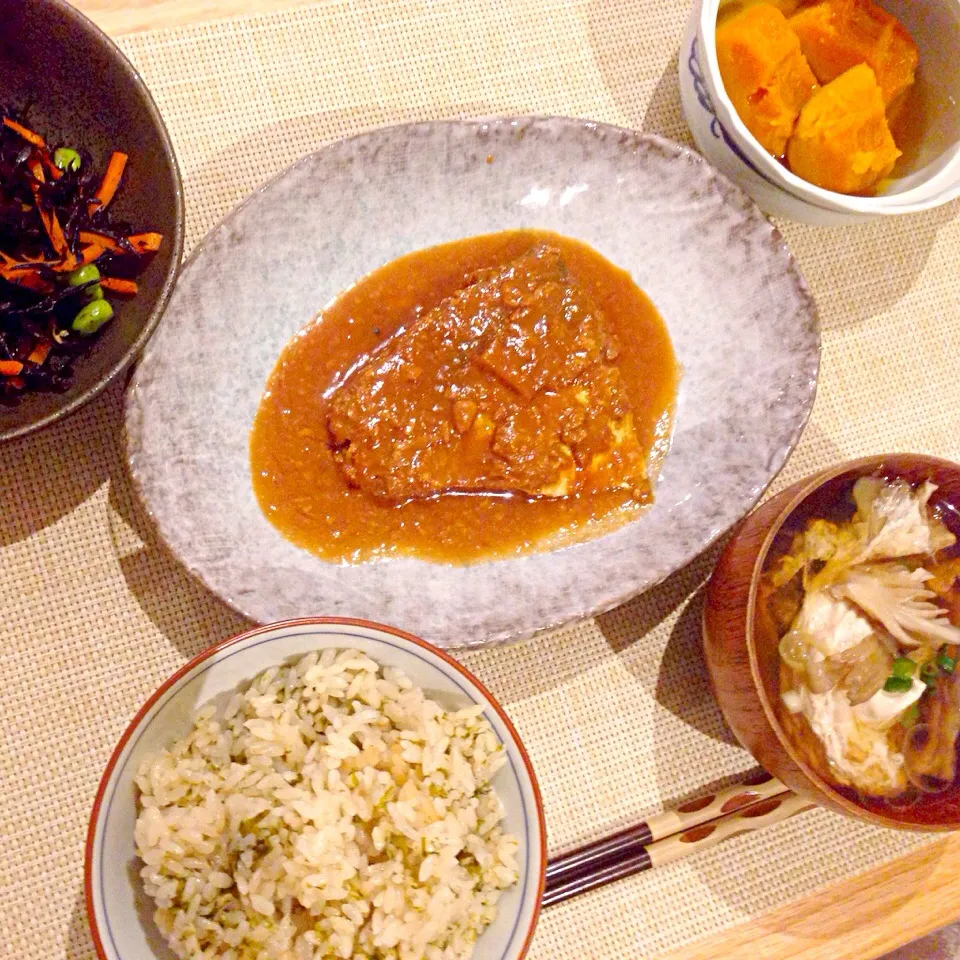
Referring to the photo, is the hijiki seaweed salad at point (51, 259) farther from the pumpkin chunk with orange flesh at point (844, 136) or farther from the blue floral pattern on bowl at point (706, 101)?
the pumpkin chunk with orange flesh at point (844, 136)

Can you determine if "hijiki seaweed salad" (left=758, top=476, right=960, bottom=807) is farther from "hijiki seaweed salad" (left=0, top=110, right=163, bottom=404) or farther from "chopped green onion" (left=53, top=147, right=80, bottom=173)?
"chopped green onion" (left=53, top=147, right=80, bottom=173)

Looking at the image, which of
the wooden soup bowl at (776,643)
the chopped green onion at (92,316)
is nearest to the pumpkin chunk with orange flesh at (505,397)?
the wooden soup bowl at (776,643)

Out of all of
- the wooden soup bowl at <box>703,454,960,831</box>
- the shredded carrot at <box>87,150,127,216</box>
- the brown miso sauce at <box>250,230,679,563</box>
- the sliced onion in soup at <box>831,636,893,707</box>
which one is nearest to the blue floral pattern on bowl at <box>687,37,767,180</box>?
the brown miso sauce at <box>250,230,679,563</box>

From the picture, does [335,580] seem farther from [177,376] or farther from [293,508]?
[177,376]

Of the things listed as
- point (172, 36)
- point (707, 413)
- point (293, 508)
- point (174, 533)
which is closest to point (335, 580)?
point (293, 508)

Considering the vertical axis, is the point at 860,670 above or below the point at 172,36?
below

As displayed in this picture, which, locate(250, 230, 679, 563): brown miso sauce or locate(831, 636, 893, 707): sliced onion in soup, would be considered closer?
locate(831, 636, 893, 707): sliced onion in soup
